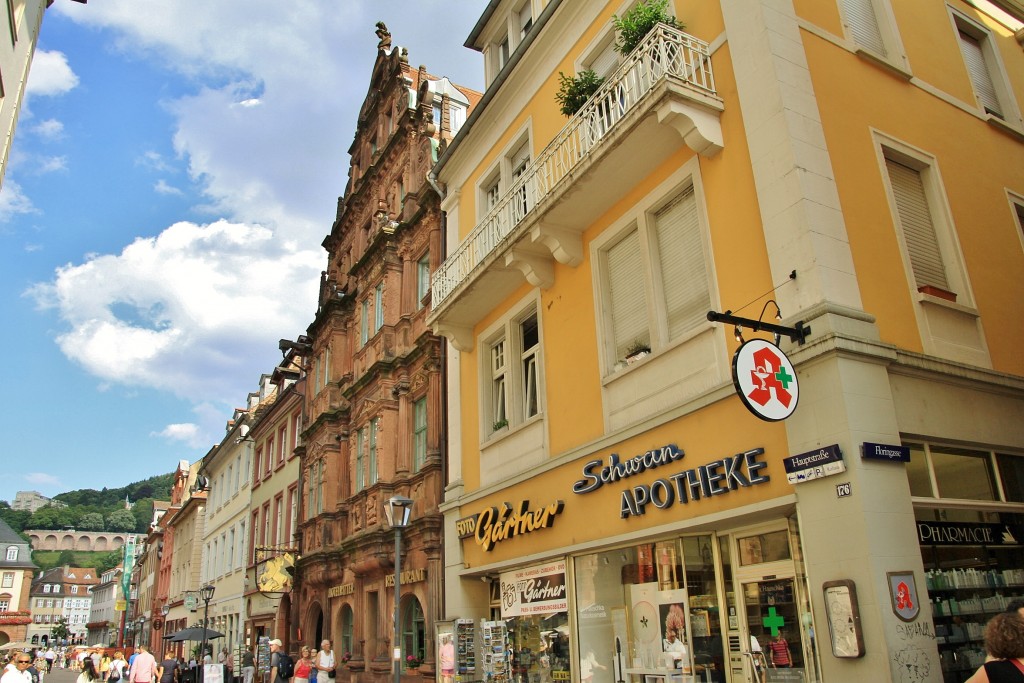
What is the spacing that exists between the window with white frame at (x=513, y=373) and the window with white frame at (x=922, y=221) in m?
6.01

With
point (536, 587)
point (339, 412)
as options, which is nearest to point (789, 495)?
point (536, 587)

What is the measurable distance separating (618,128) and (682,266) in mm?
2043

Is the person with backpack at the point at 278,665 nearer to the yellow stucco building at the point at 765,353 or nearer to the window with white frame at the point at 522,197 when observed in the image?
the yellow stucco building at the point at 765,353

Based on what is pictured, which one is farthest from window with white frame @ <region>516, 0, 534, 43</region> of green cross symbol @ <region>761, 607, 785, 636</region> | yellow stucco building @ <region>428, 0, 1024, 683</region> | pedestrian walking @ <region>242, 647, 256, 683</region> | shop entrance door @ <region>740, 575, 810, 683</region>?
pedestrian walking @ <region>242, 647, 256, 683</region>

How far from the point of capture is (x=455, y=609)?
15250mm

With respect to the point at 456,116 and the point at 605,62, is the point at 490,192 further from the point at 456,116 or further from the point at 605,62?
the point at 456,116

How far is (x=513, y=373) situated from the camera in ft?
47.9

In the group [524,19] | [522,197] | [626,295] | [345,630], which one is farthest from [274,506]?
[626,295]

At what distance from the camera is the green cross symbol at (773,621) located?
8538 mm

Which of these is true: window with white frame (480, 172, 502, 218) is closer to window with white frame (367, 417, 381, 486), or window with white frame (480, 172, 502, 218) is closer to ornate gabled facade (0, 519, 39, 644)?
window with white frame (367, 417, 381, 486)

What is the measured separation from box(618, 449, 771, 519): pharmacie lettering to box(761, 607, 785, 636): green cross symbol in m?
1.38

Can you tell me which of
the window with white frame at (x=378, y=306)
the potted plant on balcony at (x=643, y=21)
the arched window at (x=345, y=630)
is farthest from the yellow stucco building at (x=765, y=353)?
the arched window at (x=345, y=630)

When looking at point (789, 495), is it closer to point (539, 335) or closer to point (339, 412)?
point (539, 335)

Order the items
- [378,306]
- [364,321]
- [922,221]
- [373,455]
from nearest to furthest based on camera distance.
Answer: [922,221] < [373,455] < [378,306] < [364,321]
